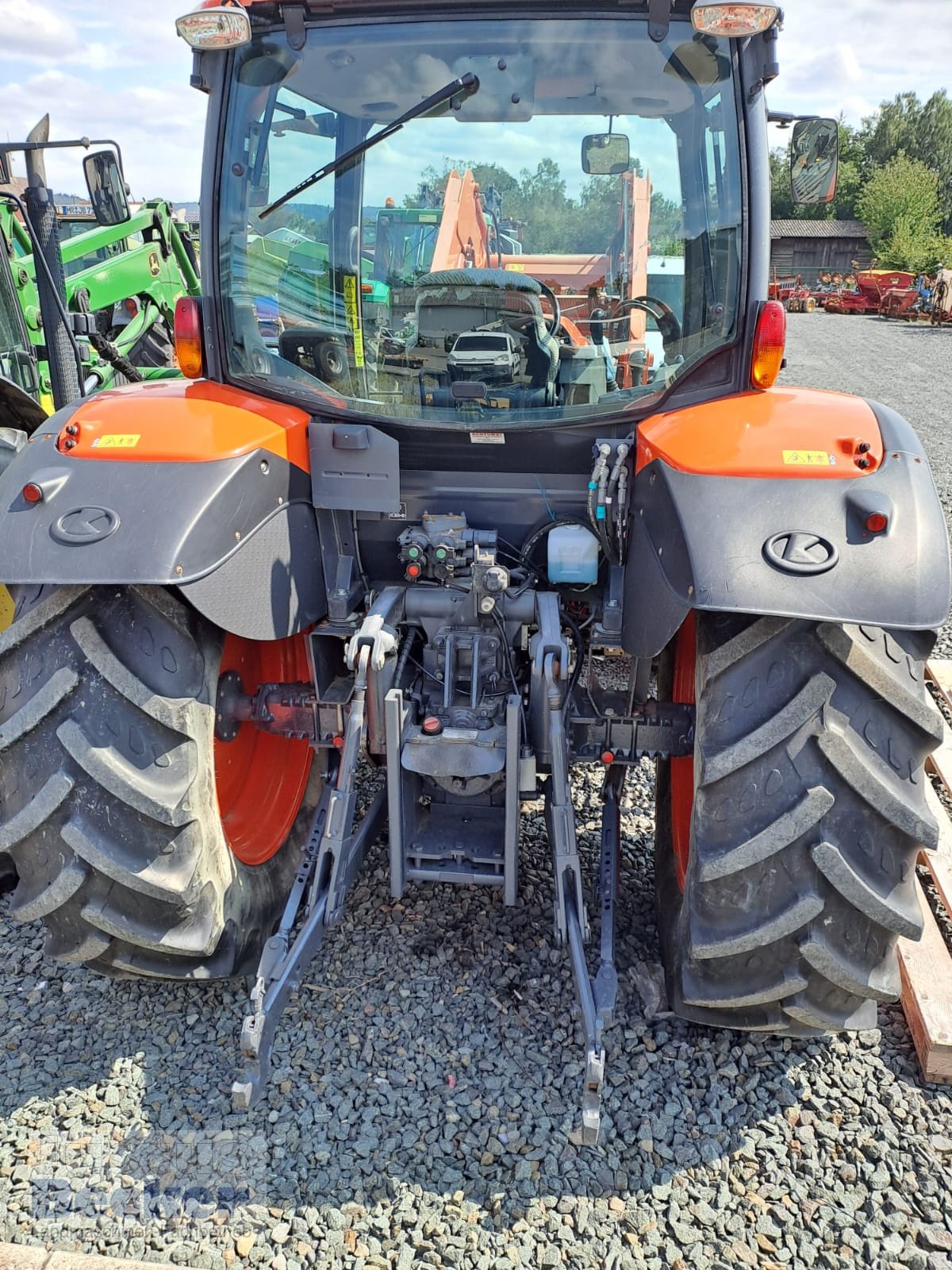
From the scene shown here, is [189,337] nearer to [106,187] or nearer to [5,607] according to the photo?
[106,187]

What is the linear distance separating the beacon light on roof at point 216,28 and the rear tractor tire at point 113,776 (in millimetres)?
1288

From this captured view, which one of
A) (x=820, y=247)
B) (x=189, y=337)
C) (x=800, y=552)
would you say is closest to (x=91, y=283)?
(x=189, y=337)

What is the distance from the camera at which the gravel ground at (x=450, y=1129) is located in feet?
6.33

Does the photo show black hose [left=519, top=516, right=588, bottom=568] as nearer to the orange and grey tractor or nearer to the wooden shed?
the orange and grey tractor

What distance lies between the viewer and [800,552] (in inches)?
73.4

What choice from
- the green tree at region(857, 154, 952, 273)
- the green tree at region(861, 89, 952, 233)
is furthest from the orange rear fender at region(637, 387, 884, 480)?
the green tree at region(861, 89, 952, 233)

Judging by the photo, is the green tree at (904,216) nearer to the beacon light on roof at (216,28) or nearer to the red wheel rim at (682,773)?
the red wheel rim at (682,773)

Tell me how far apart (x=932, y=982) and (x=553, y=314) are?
1998mm

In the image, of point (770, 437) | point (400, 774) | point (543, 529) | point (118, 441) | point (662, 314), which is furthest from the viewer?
point (543, 529)

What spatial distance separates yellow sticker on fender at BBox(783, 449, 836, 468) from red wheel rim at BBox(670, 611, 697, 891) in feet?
1.91

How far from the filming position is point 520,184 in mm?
2498

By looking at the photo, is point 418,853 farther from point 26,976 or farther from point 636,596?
point 26,976

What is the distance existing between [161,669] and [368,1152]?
1.17 m

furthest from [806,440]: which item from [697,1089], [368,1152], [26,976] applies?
[26,976]
